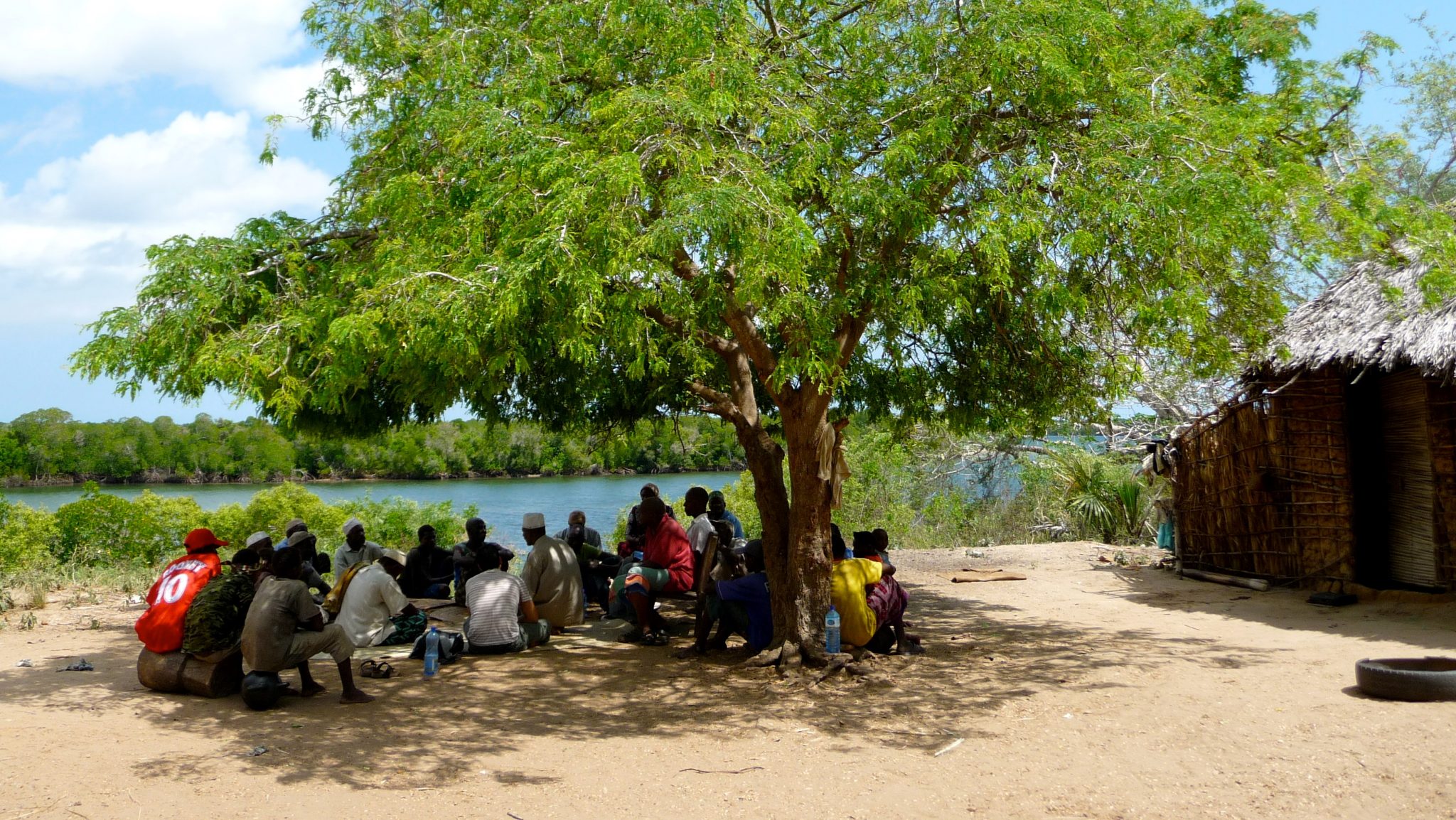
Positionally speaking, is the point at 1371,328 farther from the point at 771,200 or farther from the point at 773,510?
the point at 771,200

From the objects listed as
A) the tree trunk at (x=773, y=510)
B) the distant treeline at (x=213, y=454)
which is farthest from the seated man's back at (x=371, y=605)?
the distant treeline at (x=213, y=454)

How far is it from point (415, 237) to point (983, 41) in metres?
4.08

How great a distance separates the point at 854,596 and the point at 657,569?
236cm

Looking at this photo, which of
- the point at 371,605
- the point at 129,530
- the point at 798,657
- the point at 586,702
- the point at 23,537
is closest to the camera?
the point at 586,702

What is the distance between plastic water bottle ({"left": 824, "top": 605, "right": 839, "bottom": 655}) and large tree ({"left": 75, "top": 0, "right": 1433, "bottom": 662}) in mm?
176

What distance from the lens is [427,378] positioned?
7.50 meters

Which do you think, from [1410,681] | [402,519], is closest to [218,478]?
[402,519]

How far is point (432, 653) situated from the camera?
8422 millimetres

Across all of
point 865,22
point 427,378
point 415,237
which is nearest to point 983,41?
point 865,22

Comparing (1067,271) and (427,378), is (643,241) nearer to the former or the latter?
(427,378)

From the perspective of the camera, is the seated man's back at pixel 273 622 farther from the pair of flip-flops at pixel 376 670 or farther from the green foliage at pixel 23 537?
the green foliage at pixel 23 537

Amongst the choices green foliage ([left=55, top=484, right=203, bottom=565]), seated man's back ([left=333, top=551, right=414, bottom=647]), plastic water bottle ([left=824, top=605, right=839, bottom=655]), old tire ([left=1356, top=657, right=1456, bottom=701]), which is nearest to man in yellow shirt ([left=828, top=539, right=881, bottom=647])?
plastic water bottle ([left=824, top=605, right=839, bottom=655])

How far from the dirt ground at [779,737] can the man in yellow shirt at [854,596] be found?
14.4 inches

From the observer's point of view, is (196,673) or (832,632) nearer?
(196,673)
